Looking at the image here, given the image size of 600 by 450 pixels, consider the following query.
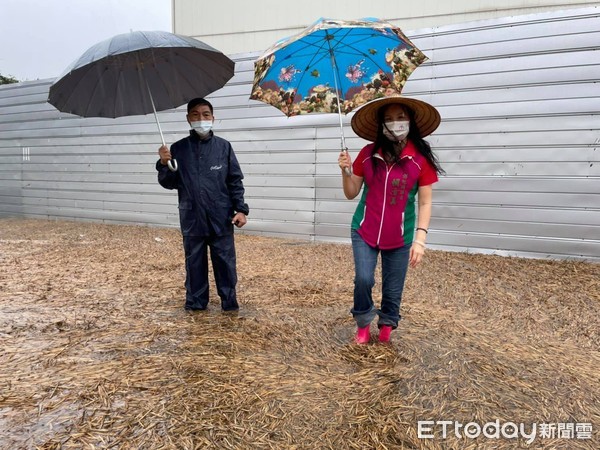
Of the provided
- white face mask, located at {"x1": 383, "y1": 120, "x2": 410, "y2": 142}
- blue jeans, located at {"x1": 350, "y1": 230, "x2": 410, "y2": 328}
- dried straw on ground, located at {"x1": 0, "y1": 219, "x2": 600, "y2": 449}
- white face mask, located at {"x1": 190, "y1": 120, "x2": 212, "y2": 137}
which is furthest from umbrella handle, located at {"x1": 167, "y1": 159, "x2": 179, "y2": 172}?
white face mask, located at {"x1": 383, "y1": 120, "x2": 410, "y2": 142}

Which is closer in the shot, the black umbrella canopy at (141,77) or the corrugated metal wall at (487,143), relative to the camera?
the black umbrella canopy at (141,77)

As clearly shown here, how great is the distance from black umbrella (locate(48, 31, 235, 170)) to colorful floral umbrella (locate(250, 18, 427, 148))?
0.58 metres

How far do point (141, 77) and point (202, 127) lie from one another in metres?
0.64

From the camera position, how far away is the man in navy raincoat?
3814mm

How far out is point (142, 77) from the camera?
3.79 metres

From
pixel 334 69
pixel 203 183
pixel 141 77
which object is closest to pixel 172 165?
pixel 203 183

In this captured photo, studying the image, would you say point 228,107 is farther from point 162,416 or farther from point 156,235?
point 162,416

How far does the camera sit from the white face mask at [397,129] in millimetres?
3044

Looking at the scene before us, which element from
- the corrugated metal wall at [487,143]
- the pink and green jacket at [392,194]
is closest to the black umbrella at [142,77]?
the pink and green jacket at [392,194]

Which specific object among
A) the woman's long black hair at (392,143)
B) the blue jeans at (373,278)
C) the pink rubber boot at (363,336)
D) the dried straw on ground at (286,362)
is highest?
the woman's long black hair at (392,143)

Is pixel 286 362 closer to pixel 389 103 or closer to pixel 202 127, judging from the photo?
pixel 389 103

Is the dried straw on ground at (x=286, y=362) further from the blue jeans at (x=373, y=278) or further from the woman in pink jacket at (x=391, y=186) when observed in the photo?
the woman in pink jacket at (x=391, y=186)

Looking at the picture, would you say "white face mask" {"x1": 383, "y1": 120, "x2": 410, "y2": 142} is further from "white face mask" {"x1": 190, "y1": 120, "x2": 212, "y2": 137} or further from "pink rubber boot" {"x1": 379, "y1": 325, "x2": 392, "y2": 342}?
"white face mask" {"x1": 190, "y1": 120, "x2": 212, "y2": 137}

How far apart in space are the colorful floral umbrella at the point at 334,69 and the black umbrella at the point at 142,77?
0.58 metres
